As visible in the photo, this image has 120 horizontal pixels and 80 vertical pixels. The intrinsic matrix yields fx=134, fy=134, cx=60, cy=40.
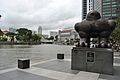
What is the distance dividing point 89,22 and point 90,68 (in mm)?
2594

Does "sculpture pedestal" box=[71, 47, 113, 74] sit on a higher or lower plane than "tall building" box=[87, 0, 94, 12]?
lower

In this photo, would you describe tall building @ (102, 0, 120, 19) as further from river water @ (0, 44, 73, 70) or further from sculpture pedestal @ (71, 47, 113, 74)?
sculpture pedestal @ (71, 47, 113, 74)

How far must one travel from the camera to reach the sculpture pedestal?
22.6ft

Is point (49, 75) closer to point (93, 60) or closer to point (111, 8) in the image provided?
point (93, 60)

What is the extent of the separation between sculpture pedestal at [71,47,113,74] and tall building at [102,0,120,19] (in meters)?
79.5

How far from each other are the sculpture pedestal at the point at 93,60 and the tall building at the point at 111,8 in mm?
79520

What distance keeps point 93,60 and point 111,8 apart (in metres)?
85.5

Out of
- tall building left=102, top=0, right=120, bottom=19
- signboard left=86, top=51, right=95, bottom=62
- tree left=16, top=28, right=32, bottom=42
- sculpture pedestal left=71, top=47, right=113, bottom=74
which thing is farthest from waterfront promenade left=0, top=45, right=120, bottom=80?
tall building left=102, top=0, right=120, bottom=19

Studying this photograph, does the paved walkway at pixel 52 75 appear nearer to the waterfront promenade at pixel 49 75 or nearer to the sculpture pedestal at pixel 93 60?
the waterfront promenade at pixel 49 75

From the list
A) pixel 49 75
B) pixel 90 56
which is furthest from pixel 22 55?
pixel 90 56

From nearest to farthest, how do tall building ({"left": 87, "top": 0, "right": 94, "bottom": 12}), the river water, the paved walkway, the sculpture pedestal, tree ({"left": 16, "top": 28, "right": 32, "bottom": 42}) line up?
the paved walkway < the sculpture pedestal < the river water < tree ({"left": 16, "top": 28, "right": 32, "bottom": 42}) < tall building ({"left": 87, "top": 0, "right": 94, "bottom": 12})

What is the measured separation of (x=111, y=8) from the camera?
3317 inches

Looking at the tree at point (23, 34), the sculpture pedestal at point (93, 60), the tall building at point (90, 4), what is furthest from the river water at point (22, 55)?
the tall building at point (90, 4)

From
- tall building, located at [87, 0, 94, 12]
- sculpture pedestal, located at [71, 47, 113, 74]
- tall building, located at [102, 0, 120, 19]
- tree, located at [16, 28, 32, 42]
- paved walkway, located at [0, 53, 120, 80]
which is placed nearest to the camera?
paved walkway, located at [0, 53, 120, 80]
